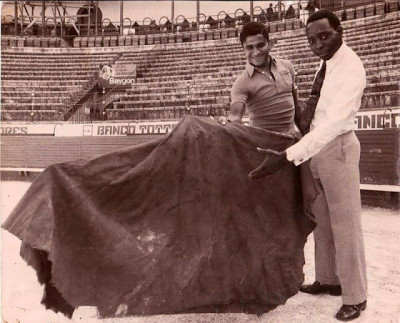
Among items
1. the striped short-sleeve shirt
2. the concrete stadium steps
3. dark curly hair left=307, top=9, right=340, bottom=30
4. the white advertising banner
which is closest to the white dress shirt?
dark curly hair left=307, top=9, right=340, bottom=30

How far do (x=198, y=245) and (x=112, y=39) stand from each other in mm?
16417

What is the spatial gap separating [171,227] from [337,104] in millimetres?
853

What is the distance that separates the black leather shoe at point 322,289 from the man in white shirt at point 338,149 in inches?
11.6

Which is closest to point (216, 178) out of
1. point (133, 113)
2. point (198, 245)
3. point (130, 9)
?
point (198, 245)

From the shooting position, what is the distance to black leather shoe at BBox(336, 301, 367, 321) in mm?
1714

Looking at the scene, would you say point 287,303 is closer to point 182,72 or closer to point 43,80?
point 182,72

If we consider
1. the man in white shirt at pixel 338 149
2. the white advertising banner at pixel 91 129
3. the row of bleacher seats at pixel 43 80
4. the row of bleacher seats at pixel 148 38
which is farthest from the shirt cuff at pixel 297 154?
the row of bleacher seats at pixel 148 38

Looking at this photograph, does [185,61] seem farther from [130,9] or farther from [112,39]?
[130,9]

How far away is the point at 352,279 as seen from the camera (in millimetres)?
1724

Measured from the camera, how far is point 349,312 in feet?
5.64

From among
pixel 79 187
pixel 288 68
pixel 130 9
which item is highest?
pixel 130 9

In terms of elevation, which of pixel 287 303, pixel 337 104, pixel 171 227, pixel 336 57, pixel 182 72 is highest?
pixel 182 72

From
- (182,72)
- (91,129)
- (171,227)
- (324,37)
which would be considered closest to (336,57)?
(324,37)

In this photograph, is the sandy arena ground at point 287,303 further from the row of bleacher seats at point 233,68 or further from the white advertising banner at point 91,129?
the white advertising banner at point 91,129
